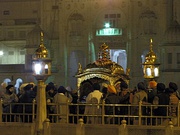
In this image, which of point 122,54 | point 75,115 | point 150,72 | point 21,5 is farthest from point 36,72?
point 21,5

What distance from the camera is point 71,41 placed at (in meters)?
40.8

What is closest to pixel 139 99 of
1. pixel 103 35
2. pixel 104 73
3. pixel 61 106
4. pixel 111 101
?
pixel 111 101

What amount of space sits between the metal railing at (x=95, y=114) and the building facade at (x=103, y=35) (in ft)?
76.7

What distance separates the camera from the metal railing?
14258 millimetres

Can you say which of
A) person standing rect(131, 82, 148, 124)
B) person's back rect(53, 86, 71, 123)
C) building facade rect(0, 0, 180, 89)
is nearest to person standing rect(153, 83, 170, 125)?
person standing rect(131, 82, 148, 124)

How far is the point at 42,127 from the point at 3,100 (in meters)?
2.34

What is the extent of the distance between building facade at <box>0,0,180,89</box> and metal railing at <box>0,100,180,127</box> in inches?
921

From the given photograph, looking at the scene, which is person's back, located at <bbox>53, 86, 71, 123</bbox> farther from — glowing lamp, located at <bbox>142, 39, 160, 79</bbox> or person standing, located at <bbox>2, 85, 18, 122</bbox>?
glowing lamp, located at <bbox>142, 39, 160, 79</bbox>

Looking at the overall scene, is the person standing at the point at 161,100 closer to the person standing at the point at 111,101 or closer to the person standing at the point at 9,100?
the person standing at the point at 111,101

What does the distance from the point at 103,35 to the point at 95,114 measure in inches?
1000

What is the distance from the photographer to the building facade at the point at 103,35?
128 feet

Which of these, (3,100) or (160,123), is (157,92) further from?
(3,100)

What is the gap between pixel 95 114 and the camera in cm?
1488

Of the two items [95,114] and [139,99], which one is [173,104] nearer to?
[139,99]
